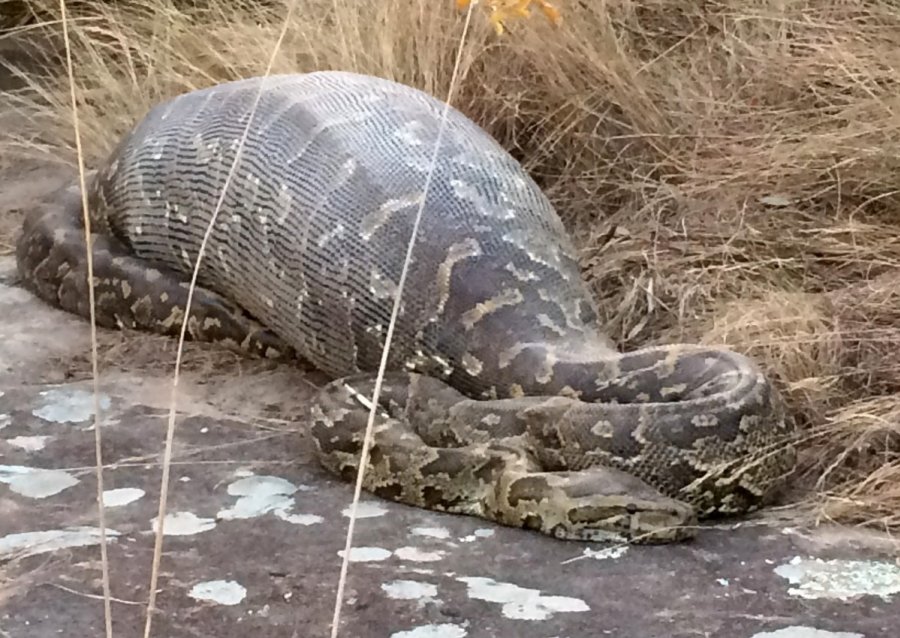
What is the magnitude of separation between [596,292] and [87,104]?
2549 millimetres

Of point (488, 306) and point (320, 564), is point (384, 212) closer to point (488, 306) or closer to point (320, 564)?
point (488, 306)

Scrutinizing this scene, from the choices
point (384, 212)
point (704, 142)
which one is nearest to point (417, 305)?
point (384, 212)

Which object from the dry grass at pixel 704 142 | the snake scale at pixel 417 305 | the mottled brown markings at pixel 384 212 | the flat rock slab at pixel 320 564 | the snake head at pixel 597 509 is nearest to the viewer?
the flat rock slab at pixel 320 564

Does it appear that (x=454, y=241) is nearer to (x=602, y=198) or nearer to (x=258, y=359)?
(x=258, y=359)

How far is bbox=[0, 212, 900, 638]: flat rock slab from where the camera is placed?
7.78ft

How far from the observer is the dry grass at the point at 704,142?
3.37 meters

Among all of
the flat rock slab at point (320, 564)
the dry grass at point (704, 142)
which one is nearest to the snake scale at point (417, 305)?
the flat rock slab at point (320, 564)

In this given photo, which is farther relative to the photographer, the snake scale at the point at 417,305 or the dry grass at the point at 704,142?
the dry grass at the point at 704,142

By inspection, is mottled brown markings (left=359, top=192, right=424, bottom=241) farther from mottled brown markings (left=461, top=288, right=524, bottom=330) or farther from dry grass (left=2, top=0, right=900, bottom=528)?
dry grass (left=2, top=0, right=900, bottom=528)

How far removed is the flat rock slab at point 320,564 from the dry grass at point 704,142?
1.46 ft

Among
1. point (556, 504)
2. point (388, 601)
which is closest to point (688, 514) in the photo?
point (556, 504)

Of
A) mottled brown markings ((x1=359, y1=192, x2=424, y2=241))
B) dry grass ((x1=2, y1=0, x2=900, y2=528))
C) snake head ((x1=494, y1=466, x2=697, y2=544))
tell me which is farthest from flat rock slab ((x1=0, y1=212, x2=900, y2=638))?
mottled brown markings ((x1=359, y1=192, x2=424, y2=241))

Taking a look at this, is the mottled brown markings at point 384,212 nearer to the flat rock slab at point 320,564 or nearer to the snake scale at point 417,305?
the snake scale at point 417,305

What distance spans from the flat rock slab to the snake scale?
106mm
